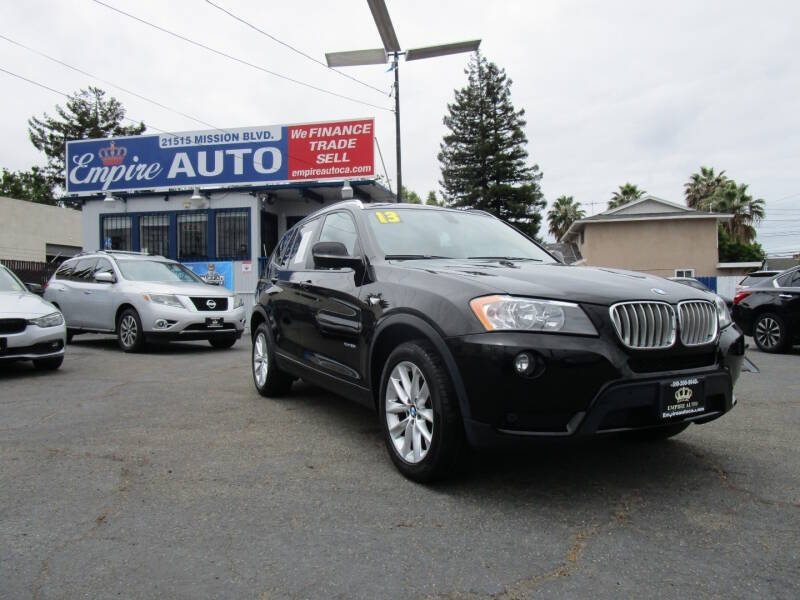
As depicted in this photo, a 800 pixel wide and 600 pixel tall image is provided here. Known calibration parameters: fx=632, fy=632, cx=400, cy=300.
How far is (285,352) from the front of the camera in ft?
17.9

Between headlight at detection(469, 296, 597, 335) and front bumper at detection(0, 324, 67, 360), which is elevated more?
headlight at detection(469, 296, 597, 335)

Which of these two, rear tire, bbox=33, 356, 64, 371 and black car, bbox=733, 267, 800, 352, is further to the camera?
black car, bbox=733, 267, 800, 352

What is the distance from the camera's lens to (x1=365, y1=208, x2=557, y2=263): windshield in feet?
14.4

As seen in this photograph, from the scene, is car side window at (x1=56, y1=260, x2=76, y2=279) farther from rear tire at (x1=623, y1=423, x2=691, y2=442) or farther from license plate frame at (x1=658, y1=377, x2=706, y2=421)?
license plate frame at (x1=658, y1=377, x2=706, y2=421)

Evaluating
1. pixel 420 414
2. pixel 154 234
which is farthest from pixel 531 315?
pixel 154 234

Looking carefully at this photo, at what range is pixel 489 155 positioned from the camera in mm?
44281

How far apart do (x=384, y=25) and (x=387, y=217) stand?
790 cm

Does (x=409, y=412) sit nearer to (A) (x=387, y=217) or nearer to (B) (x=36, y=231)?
(A) (x=387, y=217)

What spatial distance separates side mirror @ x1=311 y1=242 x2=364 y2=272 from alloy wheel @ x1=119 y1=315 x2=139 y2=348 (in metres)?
6.74

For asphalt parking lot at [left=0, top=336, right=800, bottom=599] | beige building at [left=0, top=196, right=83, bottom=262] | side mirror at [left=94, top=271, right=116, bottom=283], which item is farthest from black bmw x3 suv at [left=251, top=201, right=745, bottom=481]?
beige building at [left=0, top=196, right=83, bottom=262]

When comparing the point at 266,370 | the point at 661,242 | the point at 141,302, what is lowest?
the point at 266,370

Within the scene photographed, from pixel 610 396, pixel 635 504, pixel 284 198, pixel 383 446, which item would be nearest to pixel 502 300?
pixel 610 396

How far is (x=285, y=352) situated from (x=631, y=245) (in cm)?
2959

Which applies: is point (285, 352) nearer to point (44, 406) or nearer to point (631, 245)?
A: point (44, 406)
